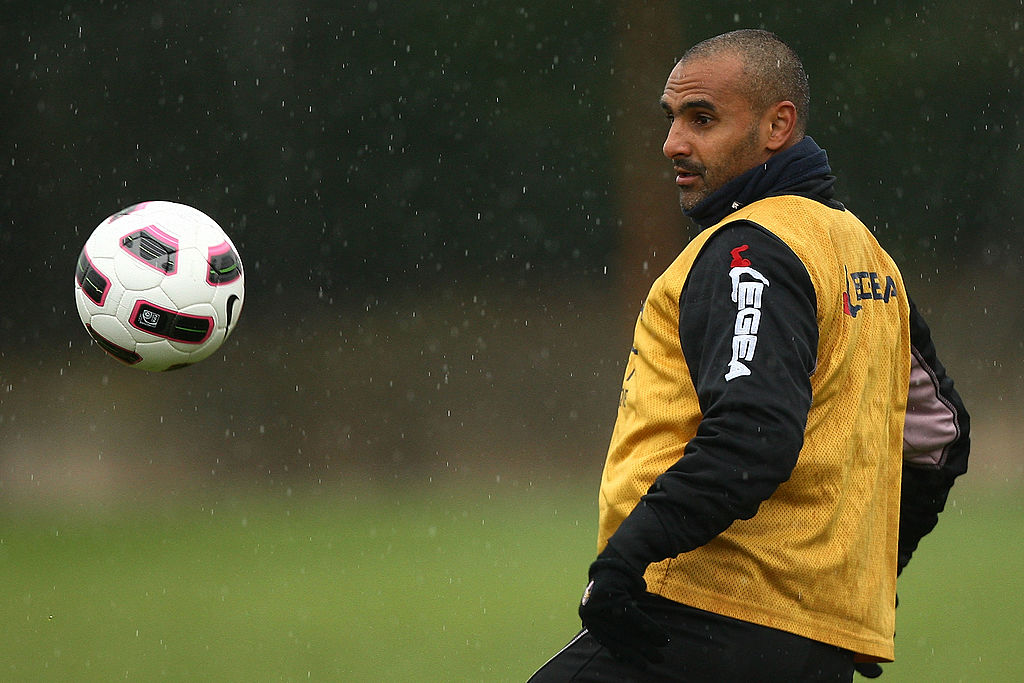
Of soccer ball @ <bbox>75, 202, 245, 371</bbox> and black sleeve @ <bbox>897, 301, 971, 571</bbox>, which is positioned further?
soccer ball @ <bbox>75, 202, 245, 371</bbox>

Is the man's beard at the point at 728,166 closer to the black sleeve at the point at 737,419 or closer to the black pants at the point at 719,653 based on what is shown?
the black sleeve at the point at 737,419

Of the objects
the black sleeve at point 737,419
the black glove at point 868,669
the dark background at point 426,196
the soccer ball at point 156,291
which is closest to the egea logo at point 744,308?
the black sleeve at point 737,419

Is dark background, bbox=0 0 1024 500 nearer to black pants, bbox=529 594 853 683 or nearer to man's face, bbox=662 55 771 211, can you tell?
man's face, bbox=662 55 771 211

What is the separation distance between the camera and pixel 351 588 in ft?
23.0

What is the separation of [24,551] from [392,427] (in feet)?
9.80

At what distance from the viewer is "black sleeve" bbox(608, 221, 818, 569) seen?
209 cm

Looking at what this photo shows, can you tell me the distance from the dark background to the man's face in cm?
733

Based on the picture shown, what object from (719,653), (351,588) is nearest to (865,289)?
(719,653)

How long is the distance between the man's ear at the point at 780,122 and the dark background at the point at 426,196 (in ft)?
24.0

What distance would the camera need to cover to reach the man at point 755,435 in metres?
2.10

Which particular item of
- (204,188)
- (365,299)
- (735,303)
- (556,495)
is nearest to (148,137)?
(204,188)

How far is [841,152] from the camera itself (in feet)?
34.1

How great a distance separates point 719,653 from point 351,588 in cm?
497

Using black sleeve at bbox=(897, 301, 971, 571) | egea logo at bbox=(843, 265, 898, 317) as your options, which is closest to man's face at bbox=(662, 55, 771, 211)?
egea logo at bbox=(843, 265, 898, 317)
